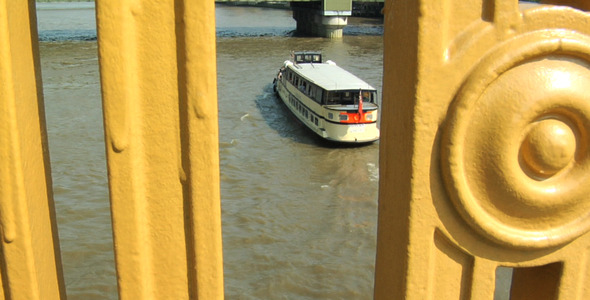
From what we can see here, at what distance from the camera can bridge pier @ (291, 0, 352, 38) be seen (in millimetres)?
28416

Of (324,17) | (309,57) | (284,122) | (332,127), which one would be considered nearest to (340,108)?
(332,127)

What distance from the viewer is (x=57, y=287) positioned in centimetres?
181

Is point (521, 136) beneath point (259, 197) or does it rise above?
above

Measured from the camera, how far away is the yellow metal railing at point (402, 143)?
1.50m

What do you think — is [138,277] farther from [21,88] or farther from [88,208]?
[88,208]

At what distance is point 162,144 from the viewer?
1.57 metres

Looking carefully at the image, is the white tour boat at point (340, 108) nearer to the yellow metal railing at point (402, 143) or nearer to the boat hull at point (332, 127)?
the boat hull at point (332, 127)

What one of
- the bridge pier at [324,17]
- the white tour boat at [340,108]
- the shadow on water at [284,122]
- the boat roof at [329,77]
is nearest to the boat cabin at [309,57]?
the boat roof at [329,77]

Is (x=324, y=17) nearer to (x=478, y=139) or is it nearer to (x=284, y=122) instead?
(x=284, y=122)

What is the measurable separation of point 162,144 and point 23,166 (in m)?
0.37

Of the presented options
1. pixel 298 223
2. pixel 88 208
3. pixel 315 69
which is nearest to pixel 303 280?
pixel 298 223

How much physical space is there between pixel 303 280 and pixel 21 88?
6431 millimetres

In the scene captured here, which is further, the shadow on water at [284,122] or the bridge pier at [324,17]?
the bridge pier at [324,17]

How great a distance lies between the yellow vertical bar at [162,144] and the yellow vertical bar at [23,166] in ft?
0.81
